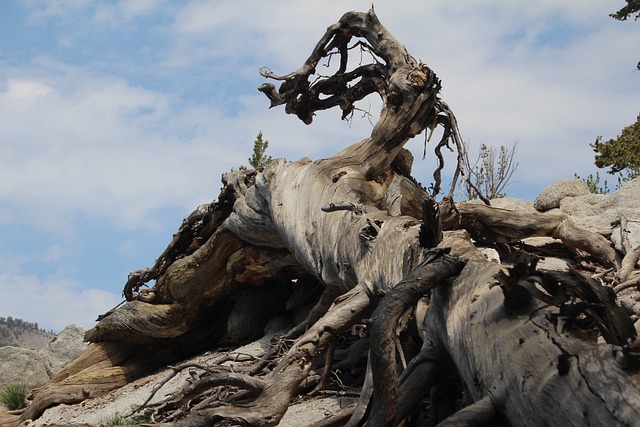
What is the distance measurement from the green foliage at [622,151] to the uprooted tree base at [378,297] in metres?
13.6

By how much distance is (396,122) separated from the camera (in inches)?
310

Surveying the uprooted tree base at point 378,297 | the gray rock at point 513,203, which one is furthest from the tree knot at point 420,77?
the gray rock at point 513,203

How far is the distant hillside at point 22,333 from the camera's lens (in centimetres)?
8368

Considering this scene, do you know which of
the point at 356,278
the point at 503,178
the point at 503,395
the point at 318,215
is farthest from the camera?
the point at 503,178

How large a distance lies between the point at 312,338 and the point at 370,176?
3161 millimetres

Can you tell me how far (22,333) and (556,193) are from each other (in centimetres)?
9092

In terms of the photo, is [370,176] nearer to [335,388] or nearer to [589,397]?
[335,388]

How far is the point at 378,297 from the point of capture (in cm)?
546

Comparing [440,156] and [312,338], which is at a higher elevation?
[440,156]

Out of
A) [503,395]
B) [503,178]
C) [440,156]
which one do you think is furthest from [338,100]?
[503,178]

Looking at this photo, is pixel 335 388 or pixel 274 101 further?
pixel 274 101

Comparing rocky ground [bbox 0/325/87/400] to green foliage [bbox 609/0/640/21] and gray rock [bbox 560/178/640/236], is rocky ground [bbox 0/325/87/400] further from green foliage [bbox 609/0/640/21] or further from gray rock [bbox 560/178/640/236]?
green foliage [bbox 609/0/640/21]

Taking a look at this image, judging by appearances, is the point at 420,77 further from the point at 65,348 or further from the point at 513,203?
the point at 65,348

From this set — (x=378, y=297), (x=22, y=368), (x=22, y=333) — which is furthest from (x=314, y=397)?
(x=22, y=333)
